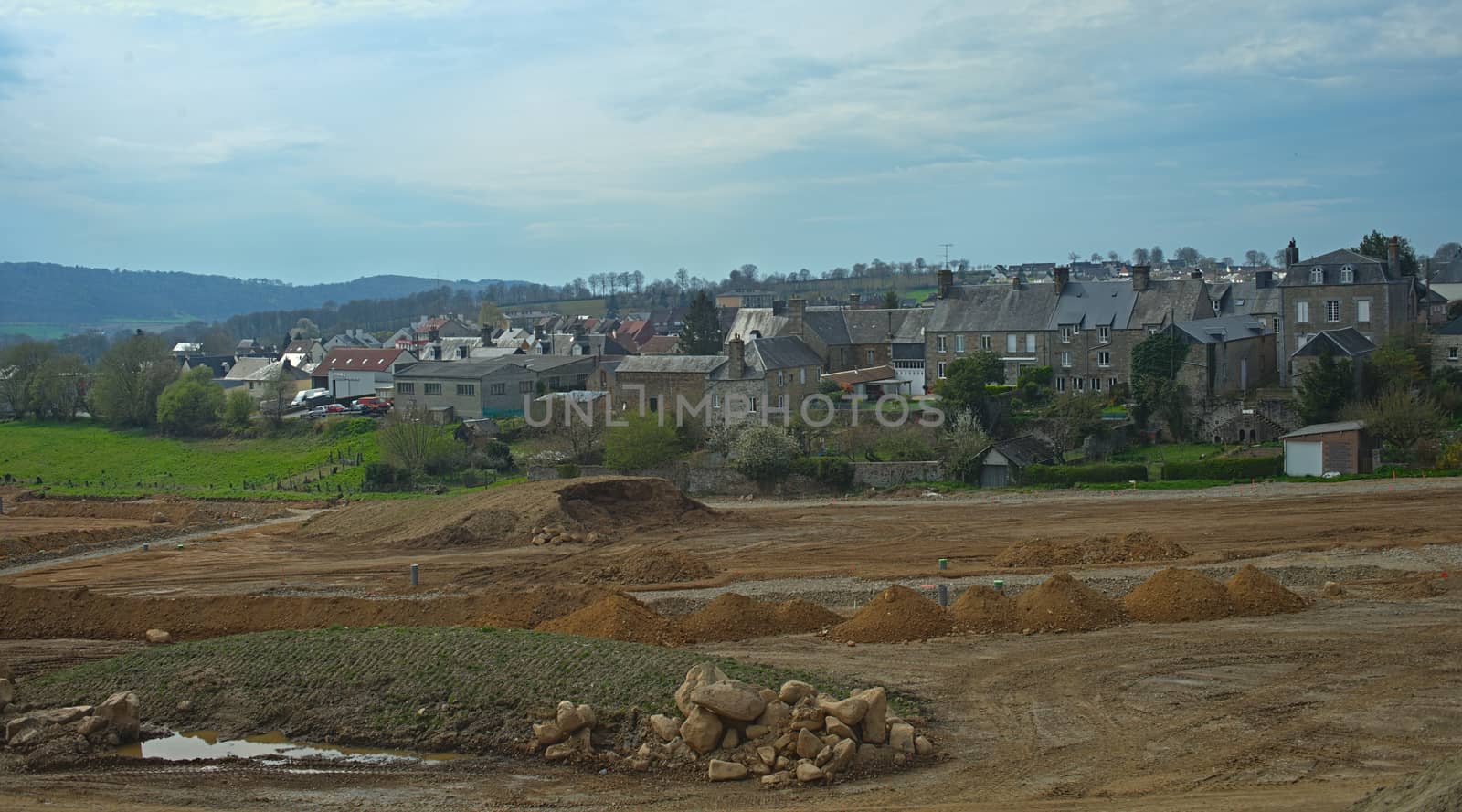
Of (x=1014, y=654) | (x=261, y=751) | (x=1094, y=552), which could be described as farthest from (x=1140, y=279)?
(x=261, y=751)

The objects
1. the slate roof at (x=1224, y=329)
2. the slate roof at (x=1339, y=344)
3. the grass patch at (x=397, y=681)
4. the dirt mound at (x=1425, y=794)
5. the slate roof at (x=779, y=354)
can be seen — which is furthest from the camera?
the slate roof at (x=779, y=354)

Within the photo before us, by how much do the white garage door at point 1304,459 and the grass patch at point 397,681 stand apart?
2915 centimetres

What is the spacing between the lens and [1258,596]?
78.7ft

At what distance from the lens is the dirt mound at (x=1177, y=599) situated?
23422 millimetres

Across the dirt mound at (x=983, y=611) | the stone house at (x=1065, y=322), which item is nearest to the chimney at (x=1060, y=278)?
the stone house at (x=1065, y=322)

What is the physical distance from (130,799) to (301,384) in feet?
249

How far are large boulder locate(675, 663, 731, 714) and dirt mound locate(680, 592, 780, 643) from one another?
5.77m

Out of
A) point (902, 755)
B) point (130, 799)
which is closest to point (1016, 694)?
point (902, 755)

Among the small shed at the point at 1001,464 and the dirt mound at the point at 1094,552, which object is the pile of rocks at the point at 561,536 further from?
the small shed at the point at 1001,464

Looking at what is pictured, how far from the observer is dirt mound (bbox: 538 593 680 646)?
74.6ft

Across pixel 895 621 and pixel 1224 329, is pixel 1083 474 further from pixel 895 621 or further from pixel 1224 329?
pixel 895 621

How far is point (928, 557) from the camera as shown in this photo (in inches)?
1262

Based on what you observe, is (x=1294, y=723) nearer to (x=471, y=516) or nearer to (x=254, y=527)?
(x=471, y=516)

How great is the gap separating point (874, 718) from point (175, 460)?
5858 centimetres
